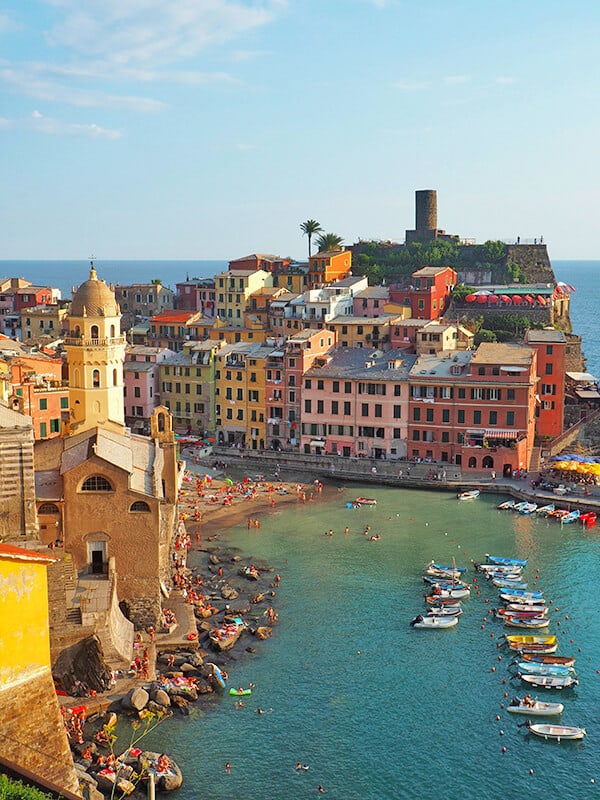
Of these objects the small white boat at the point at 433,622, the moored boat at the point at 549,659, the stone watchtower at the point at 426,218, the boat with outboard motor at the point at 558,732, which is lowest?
the boat with outboard motor at the point at 558,732

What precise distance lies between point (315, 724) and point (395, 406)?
136 ft

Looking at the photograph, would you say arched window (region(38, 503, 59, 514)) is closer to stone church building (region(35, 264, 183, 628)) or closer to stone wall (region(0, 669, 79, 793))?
stone church building (region(35, 264, 183, 628))

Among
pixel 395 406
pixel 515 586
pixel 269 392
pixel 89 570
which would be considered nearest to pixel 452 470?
pixel 395 406

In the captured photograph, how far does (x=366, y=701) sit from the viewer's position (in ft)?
121

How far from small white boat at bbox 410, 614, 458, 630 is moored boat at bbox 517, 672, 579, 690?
589cm

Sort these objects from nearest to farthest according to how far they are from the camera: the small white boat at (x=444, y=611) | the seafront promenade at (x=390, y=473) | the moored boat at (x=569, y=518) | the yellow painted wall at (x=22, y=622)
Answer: the yellow painted wall at (x=22, y=622) → the small white boat at (x=444, y=611) → the moored boat at (x=569, y=518) → the seafront promenade at (x=390, y=473)

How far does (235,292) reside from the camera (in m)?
102

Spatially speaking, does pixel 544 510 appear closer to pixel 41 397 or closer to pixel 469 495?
pixel 469 495

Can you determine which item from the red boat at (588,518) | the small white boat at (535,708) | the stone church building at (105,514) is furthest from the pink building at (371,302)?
the small white boat at (535,708)

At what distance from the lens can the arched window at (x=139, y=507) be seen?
137ft

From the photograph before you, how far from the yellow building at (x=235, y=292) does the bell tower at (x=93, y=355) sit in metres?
47.7

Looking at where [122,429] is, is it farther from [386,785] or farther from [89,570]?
[386,785]

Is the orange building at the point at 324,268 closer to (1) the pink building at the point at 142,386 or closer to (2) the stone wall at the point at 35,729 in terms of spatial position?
(1) the pink building at the point at 142,386

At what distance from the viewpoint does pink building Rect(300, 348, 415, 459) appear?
7423 cm
